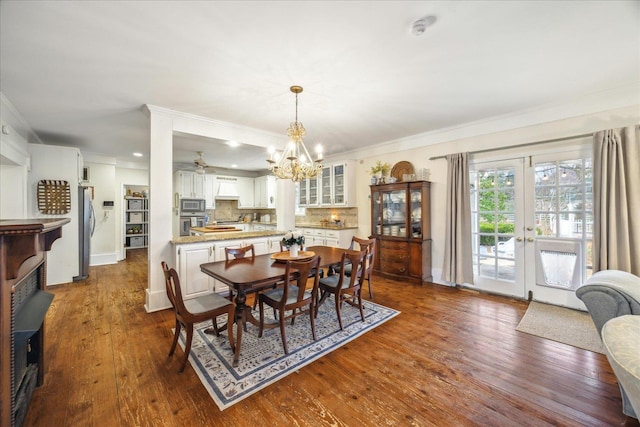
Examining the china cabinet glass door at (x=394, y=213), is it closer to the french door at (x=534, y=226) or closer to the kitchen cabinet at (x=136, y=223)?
the french door at (x=534, y=226)

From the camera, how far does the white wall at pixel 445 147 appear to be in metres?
3.08

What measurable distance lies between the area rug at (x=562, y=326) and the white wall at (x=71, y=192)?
695cm

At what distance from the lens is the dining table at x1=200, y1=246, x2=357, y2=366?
2234mm

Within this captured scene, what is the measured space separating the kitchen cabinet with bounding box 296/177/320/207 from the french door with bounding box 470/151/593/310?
3.26 metres

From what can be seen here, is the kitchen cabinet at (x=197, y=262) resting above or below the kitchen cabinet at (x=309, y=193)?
below

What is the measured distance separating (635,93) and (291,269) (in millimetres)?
4190

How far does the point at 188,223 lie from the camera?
7035 mm

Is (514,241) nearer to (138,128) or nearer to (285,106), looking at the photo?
(285,106)

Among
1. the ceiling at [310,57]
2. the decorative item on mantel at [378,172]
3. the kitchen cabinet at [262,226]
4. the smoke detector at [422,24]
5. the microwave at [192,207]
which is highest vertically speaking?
the ceiling at [310,57]

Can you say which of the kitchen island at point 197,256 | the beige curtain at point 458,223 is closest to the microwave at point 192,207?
the kitchen island at point 197,256

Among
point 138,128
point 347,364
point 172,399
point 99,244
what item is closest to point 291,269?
point 347,364

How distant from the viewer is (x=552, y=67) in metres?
2.44

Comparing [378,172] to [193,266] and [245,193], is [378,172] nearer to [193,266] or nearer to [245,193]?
[193,266]

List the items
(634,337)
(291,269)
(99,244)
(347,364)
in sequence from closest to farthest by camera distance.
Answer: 1. (634,337)
2. (347,364)
3. (291,269)
4. (99,244)
